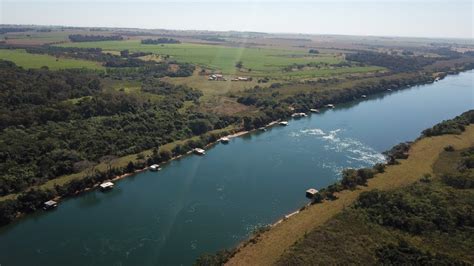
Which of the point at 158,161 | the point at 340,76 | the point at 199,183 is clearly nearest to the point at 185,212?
the point at 199,183

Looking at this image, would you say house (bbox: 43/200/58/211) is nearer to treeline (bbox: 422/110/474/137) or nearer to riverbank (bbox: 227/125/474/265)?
riverbank (bbox: 227/125/474/265)

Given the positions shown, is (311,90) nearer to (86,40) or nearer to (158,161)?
(158,161)

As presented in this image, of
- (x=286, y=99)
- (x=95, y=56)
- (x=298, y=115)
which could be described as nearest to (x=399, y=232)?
(x=298, y=115)

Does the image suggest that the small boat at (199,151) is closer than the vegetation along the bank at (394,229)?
No

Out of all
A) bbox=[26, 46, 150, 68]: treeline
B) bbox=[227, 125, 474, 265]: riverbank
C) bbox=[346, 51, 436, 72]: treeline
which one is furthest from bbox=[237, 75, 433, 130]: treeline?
bbox=[26, 46, 150, 68]: treeline

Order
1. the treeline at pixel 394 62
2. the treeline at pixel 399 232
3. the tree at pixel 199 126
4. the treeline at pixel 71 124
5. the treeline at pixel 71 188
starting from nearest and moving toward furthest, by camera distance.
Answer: the treeline at pixel 399 232 → the treeline at pixel 71 188 → the treeline at pixel 71 124 → the tree at pixel 199 126 → the treeline at pixel 394 62

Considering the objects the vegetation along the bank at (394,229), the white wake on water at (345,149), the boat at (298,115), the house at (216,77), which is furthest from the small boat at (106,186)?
the house at (216,77)

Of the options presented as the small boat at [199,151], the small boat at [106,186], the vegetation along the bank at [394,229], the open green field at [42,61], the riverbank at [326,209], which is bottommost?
the small boat at [106,186]

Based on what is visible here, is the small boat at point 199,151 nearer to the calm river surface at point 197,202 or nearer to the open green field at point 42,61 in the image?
the calm river surface at point 197,202
